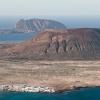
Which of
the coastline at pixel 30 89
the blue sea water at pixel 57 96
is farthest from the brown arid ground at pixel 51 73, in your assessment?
the blue sea water at pixel 57 96

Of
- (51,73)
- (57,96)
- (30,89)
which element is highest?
(57,96)

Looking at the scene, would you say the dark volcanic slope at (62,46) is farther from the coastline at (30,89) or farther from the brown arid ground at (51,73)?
the coastline at (30,89)

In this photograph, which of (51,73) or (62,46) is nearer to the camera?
(51,73)

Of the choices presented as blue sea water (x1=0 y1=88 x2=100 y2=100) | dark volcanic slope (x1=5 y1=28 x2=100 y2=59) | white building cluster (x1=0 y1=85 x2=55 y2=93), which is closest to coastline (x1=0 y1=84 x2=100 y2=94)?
white building cluster (x1=0 y1=85 x2=55 y2=93)

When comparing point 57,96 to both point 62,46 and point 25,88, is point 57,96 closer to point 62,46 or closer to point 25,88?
point 25,88

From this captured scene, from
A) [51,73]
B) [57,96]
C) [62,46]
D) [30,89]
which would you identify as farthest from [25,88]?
[62,46]
